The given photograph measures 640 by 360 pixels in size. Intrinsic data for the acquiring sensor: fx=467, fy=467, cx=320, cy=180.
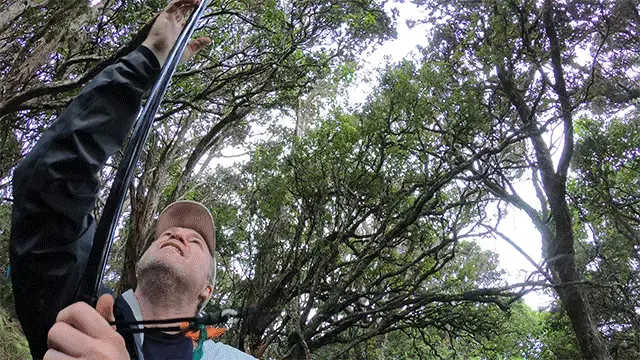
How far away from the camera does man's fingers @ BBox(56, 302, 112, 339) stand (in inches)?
27.7

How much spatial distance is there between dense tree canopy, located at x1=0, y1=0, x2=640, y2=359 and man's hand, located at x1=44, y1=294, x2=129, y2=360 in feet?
14.1

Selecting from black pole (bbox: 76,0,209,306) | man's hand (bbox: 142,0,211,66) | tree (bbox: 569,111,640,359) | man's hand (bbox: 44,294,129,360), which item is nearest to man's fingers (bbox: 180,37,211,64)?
man's hand (bbox: 142,0,211,66)

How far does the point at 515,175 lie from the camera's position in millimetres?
8773

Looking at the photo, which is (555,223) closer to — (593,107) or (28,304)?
(593,107)

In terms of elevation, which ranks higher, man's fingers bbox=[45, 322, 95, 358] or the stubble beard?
the stubble beard

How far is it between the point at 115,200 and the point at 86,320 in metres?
0.21

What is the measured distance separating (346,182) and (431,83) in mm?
1625

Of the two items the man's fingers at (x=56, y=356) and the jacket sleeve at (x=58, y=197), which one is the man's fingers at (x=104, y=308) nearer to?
the man's fingers at (x=56, y=356)

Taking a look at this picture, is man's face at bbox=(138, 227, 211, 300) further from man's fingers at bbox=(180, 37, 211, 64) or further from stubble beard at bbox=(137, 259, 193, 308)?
man's fingers at bbox=(180, 37, 211, 64)

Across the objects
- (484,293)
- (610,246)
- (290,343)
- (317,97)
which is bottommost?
(290,343)

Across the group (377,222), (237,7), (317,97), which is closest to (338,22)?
(237,7)

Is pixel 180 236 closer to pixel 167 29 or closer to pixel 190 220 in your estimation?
pixel 190 220

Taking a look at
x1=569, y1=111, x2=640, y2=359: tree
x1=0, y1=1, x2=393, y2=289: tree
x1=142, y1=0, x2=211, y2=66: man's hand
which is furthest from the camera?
x1=569, y1=111, x2=640, y2=359: tree

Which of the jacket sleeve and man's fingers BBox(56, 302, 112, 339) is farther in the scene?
the jacket sleeve
